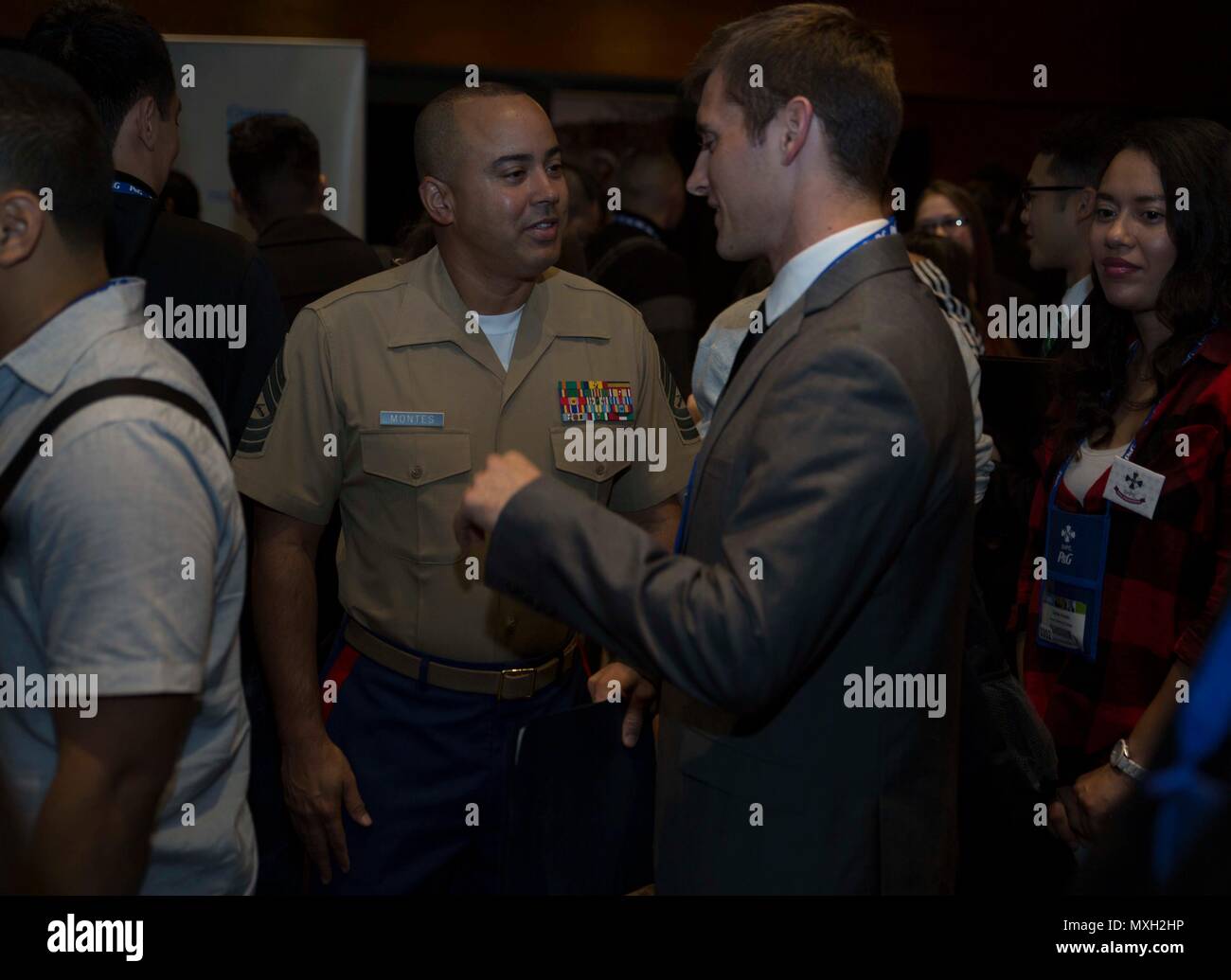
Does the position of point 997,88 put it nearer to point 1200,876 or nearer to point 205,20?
point 205,20

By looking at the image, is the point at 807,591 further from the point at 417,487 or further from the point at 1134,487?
the point at 1134,487

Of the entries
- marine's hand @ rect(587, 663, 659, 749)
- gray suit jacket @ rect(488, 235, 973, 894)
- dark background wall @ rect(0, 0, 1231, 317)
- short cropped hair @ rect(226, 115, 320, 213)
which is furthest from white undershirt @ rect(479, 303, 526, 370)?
dark background wall @ rect(0, 0, 1231, 317)

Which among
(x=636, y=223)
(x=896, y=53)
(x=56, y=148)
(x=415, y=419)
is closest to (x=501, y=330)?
(x=415, y=419)

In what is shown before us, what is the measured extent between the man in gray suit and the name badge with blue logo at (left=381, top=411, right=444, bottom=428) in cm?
70

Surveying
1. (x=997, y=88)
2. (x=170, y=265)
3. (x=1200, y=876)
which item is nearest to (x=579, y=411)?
(x=170, y=265)

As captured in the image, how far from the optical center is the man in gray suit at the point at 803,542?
4.05 feet

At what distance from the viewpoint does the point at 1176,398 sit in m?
2.13

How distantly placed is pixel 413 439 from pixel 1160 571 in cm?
126

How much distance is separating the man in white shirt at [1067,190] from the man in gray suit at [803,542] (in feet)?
6.17

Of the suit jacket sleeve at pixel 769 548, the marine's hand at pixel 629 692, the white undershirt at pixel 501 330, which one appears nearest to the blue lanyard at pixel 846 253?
the suit jacket sleeve at pixel 769 548

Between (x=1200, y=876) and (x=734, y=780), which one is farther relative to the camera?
(x=734, y=780)

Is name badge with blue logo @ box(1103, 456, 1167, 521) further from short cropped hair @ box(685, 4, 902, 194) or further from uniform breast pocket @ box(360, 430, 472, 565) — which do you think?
uniform breast pocket @ box(360, 430, 472, 565)

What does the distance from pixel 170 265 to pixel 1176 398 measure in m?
1.76

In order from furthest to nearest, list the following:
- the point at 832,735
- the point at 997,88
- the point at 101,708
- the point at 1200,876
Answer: the point at 997,88, the point at 832,735, the point at 101,708, the point at 1200,876
